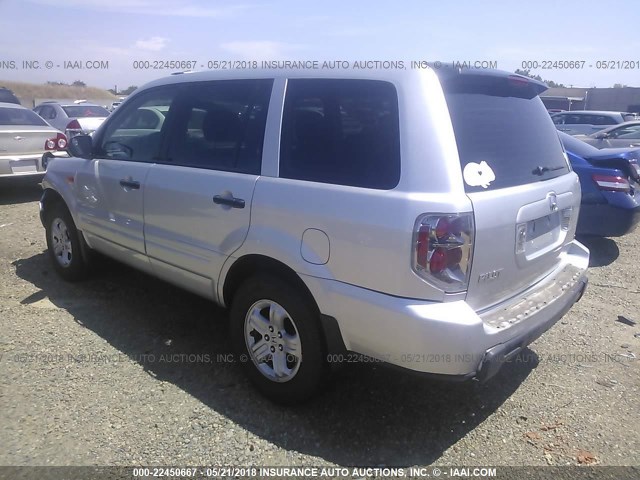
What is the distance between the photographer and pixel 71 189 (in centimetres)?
466

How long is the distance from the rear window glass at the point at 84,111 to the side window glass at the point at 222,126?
38.8 feet

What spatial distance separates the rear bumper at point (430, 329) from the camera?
241cm

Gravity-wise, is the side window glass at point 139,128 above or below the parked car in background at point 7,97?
below

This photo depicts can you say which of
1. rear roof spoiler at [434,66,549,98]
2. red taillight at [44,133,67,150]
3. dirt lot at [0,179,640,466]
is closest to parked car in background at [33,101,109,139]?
red taillight at [44,133,67,150]

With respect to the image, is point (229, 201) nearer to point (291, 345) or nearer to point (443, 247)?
point (291, 345)

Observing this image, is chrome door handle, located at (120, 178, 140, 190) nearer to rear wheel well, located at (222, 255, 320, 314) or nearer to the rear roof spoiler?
rear wheel well, located at (222, 255, 320, 314)

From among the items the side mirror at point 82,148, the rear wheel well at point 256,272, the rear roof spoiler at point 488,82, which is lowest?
the rear wheel well at point 256,272

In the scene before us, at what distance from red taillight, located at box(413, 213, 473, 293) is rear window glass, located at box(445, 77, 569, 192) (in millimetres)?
217

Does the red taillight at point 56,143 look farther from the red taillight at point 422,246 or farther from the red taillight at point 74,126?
the red taillight at point 422,246

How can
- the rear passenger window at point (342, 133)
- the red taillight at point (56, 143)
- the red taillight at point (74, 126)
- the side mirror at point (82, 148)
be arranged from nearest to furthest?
the rear passenger window at point (342, 133) → the side mirror at point (82, 148) → the red taillight at point (56, 143) → the red taillight at point (74, 126)

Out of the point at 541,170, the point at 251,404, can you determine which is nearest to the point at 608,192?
the point at 541,170

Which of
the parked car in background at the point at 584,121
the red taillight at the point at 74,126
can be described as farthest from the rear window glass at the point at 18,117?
the parked car in background at the point at 584,121

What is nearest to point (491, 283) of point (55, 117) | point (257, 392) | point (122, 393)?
point (257, 392)

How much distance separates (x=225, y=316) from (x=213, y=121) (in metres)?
1.73
